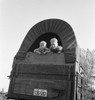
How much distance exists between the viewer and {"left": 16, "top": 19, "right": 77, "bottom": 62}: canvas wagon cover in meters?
15.3

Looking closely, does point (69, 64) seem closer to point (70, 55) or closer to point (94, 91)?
point (70, 55)

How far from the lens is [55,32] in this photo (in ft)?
55.6

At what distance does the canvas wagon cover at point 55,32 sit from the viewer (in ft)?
50.1

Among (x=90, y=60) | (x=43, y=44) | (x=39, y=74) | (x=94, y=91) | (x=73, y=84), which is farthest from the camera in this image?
(x=90, y=60)

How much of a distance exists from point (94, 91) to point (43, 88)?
9.10 m

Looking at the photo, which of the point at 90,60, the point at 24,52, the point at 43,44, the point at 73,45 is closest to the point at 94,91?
the point at 90,60

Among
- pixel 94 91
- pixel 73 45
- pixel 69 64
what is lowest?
pixel 94 91

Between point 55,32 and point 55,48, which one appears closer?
point 55,48

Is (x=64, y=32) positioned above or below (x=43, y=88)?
above

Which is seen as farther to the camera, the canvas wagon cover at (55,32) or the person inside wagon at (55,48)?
the person inside wagon at (55,48)

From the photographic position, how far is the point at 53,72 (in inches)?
584

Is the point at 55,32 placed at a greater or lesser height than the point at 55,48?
greater

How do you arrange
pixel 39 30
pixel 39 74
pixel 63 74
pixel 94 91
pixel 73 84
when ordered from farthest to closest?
pixel 94 91 < pixel 39 30 < pixel 39 74 < pixel 63 74 < pixel 73 84

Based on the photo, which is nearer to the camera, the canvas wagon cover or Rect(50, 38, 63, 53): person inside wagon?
the canvas wagon cover
